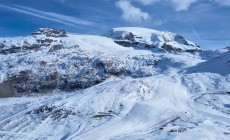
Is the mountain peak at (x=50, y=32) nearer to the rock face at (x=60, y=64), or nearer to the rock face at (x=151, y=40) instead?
the rock face at (x=60, y=64)

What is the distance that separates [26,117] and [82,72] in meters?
27.0

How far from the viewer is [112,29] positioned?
106 metres

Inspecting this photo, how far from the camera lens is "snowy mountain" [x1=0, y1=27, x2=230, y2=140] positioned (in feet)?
98.0

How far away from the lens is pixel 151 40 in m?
95.6

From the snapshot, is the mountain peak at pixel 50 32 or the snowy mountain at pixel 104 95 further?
the mountain peak at pixel 50 32

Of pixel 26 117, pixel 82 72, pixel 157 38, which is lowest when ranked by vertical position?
pixel 26 117

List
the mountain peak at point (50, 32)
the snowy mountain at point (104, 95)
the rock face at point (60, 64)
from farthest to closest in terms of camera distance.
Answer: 1. the mountain peak at point (50, 32)
2. the rock face at point (60, 64)
3. the snowy mountain at point (104, 95)

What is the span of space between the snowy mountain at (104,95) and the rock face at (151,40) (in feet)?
45.1

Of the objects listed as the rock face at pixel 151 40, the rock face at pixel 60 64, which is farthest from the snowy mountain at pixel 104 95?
the rock face at pixel 151 40

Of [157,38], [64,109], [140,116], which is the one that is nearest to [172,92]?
[140,116]

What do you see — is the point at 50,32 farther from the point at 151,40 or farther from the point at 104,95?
the point at 104,95

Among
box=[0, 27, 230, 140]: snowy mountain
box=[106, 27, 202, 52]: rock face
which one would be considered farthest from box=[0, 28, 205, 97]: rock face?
box=[106, 27, 202, 52]: rock face

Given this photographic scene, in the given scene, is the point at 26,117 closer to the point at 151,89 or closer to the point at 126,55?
the point at 151,89

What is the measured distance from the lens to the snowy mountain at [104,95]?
29.9 m
